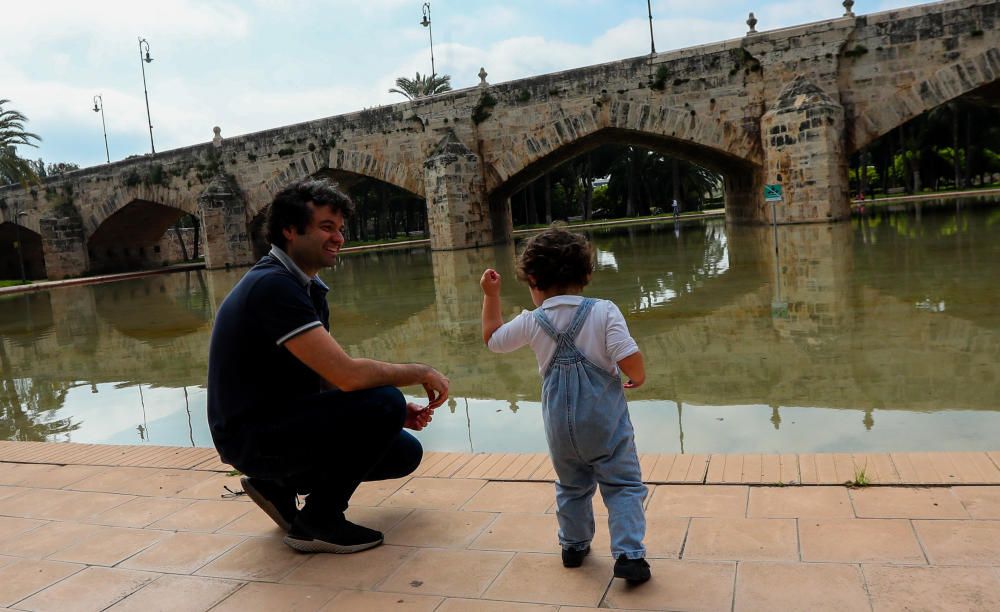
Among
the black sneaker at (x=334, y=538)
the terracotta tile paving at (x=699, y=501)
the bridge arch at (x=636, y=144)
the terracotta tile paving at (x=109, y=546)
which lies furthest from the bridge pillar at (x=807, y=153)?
the terracotta tile paving at (x=109, y=546)

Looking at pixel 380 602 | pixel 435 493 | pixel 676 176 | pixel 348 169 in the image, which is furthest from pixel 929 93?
pixel 676 176

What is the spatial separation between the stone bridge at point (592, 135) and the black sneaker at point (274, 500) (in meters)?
16.9

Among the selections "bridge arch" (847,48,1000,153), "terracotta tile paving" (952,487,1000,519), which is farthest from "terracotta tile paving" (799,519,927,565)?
"bridge arch" (847,48,1000,153)

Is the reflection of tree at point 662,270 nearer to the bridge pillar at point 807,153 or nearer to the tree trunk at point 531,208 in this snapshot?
the bridge pillar at point 807,153

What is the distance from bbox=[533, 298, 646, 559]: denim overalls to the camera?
2.35m

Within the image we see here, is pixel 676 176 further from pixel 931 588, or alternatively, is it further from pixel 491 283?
pixel 931 588

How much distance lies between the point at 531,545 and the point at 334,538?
2.20ft

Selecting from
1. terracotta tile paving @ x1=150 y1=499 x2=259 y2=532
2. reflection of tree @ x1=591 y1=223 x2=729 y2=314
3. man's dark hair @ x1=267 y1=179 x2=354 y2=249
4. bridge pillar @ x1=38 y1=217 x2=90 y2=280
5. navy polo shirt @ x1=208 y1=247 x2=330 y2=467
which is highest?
bridge pillar @ x1=38 y1=217 x2=90 y2=280

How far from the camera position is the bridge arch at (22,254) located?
112 feet

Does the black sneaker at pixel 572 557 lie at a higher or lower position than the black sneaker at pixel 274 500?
lower

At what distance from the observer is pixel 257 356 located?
2.65m

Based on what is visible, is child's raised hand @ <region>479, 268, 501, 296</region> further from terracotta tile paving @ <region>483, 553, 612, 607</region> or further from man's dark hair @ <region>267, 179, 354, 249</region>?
terracotta tile paving @ <region>483, 553, 612, 607</region>

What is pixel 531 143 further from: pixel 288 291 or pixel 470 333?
pixel 288 291

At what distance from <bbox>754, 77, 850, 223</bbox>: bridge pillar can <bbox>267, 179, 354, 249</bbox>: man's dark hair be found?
1670 cm
